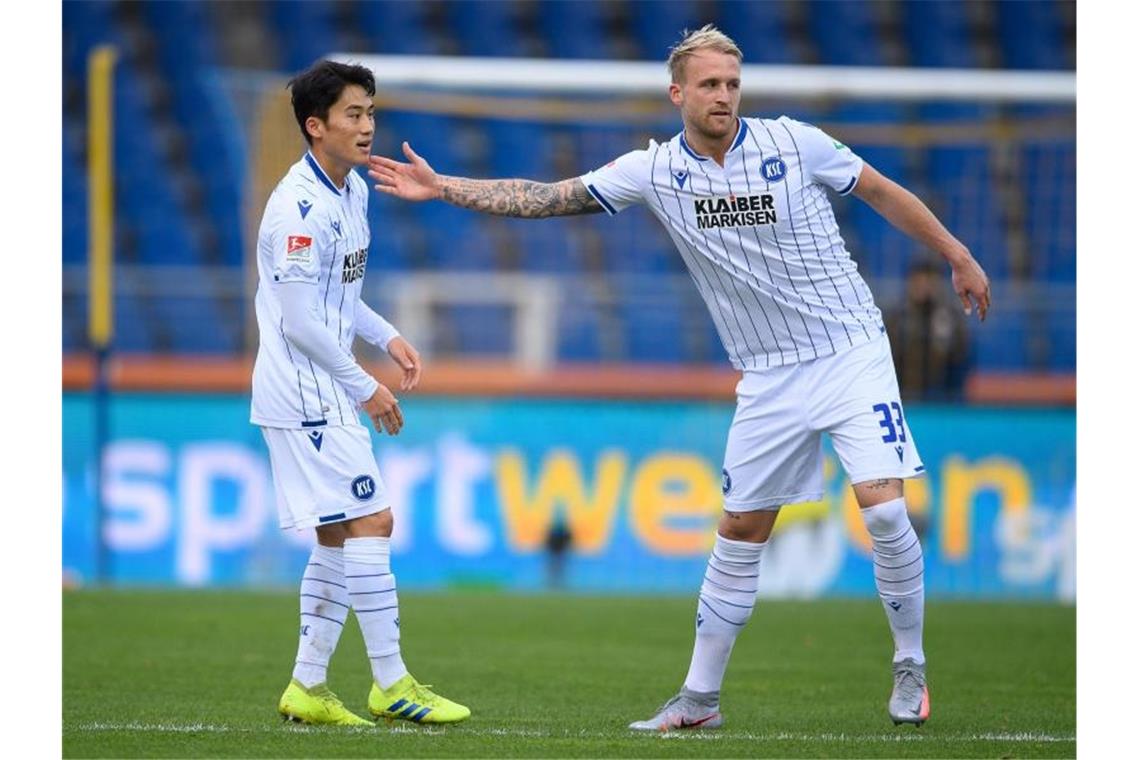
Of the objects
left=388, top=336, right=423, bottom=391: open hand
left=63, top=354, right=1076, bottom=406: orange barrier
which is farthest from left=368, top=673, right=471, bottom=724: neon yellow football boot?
left=63, top=354, right=1076, bottom=406: orange barrier

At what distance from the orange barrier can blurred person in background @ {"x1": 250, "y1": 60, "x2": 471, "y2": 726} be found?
793cm

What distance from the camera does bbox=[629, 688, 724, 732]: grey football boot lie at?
645cm

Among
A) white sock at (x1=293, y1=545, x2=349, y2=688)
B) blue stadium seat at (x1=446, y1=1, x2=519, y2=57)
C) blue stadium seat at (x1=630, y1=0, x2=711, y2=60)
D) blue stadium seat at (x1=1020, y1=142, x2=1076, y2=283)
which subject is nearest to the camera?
white sock at (x1=293, y1=545, x2=349, y2=688)

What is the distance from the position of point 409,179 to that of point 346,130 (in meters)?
0.27

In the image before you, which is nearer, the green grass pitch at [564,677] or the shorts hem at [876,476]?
the green grass pitch at [564,677]

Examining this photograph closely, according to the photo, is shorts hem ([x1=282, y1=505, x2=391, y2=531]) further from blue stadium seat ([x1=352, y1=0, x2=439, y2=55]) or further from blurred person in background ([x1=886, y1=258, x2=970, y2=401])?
blue stadium seat ([x1=352, y1=0, x2=439, y2=55])

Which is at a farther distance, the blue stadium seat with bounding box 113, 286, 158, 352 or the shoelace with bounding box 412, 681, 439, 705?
the blue stadium seat with bounding box 113, 286, 158, 352

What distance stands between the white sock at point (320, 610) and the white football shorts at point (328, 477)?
0.23 m

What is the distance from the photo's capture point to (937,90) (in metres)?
14.7

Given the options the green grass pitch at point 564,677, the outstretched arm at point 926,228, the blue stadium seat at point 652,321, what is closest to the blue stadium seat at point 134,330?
the blue stadium seat at point 652,321

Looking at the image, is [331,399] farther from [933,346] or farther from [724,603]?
[933,346]

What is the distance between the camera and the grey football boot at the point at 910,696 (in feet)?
21.0

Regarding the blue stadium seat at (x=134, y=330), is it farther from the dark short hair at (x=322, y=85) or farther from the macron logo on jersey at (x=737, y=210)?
the macron logo on jersey at (x=737, y=210)
